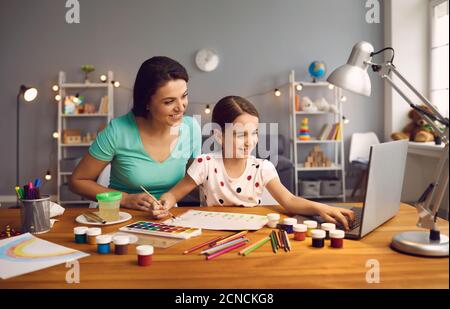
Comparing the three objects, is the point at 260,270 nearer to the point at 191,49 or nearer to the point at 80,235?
the point at 80,235

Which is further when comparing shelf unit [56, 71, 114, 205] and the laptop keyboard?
shelf unit [56, 71, 114, 205]

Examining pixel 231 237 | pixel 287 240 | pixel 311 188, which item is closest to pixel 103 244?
pixel 231 237

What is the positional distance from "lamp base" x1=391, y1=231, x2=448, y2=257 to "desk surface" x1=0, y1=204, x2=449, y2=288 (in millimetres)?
14

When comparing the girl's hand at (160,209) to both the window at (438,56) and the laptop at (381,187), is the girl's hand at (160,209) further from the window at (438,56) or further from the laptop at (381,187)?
the window at (438,56)

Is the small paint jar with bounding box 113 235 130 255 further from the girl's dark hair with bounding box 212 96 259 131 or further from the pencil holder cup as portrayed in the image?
the girl's dark hair with bounding box 212 96 259 131

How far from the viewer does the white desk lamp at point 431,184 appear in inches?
31.2

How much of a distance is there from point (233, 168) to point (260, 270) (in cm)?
76

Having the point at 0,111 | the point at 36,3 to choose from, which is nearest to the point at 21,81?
the point at 0,111

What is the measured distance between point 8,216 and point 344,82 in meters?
1.01

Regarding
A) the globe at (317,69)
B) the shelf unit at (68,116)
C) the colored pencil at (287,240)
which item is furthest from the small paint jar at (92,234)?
the globe at (317,69)

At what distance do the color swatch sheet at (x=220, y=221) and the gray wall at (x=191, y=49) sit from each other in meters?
3.35

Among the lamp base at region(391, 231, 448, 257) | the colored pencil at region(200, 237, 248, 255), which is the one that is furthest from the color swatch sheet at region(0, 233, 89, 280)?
the lamp base at region(391, 231, 448, 257)

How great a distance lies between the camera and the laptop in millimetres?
882
